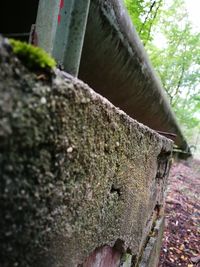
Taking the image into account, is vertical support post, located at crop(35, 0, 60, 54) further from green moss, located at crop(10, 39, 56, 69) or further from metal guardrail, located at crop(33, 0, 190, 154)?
green moss, located at crop(10, 39, 56, 69)

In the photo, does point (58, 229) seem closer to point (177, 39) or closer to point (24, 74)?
point (24, 74)

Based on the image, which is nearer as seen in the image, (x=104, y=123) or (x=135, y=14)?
(x=104, y=123)

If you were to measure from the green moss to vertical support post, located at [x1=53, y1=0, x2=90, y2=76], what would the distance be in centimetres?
34

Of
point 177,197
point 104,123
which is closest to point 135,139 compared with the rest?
point 104,123

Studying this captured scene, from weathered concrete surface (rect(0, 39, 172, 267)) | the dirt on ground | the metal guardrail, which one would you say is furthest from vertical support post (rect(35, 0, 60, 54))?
the dirt on ground

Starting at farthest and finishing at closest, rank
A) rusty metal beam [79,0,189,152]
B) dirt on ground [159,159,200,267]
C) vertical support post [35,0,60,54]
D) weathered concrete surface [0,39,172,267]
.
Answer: dirt on ground [159,159,200,267], rusty metal beam [79,0,189,152], vertical support post [35,0,60,54], weathered concrete surface [0,39,172,267]

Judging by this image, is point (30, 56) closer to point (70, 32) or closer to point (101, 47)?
point (70, 32)

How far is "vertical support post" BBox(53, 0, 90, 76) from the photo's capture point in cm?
77

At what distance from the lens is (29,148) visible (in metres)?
0.44

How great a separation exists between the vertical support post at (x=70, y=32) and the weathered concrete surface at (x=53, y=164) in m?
0.19

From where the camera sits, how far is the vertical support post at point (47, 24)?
712mm

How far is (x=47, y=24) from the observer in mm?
722

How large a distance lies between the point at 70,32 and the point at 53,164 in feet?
1.37

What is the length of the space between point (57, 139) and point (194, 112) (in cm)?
1841
